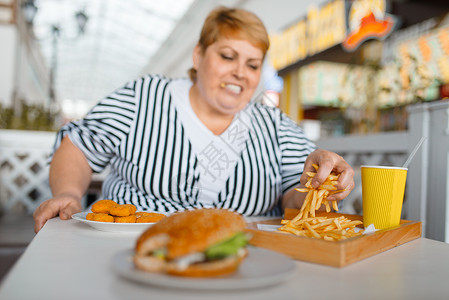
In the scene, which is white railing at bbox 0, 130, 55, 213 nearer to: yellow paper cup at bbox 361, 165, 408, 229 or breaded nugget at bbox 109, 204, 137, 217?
breaded nugget at bbox 109, 204, 137, 217

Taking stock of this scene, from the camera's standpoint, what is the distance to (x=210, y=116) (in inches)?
58.1

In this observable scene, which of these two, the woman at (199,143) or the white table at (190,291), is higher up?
the woman at (199,143)

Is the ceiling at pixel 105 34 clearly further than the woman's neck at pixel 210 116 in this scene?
Yes

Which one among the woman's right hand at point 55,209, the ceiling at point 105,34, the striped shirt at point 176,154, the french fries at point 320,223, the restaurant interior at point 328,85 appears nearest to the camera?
the french fries at point 320,223

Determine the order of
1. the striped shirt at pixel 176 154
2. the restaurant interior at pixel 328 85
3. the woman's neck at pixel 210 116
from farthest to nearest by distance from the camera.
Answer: the restaurant interior at pixel 328 85 → the woman's neck at pixel 210 116 → the striped shirt at pixel 176 154

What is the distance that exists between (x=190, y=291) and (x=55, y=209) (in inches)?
28.2

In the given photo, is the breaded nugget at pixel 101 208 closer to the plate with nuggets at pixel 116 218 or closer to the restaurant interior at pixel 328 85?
the plate with nuggets at pixel 116 218

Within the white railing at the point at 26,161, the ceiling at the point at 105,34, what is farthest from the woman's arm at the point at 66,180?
the ceiling at the point at 105,34

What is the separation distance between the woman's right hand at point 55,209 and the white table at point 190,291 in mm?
270

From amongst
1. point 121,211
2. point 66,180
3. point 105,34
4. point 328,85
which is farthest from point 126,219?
point 105,34

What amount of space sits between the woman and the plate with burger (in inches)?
30.8

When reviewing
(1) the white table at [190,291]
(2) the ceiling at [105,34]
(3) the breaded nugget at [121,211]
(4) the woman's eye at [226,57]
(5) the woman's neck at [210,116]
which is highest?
(2) the ceiling at [105,34]

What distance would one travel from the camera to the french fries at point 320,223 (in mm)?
785

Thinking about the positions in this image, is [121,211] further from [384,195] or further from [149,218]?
[384,195]
